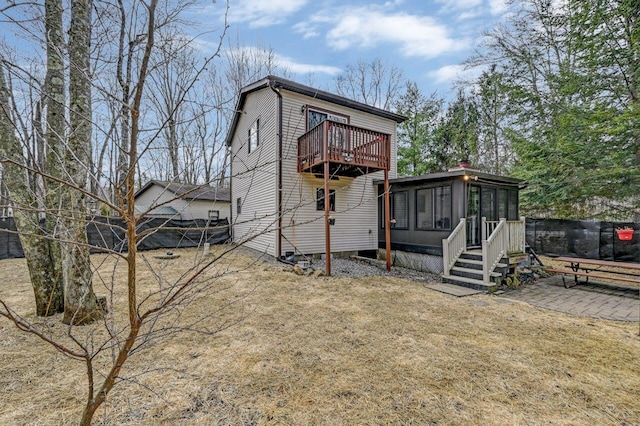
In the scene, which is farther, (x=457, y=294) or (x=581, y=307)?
(x=457, y=294)

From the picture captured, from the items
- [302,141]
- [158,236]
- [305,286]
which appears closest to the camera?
[305,286]

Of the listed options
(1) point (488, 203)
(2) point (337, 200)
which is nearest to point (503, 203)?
(1) point (488, 203)

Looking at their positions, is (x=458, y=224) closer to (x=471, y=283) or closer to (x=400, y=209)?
(x=471, y=283)

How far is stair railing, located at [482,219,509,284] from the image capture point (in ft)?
20.1

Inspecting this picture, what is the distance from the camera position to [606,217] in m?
10.2

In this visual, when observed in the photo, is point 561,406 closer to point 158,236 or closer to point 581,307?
point 581,307

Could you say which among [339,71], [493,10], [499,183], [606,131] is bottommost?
[499,183]

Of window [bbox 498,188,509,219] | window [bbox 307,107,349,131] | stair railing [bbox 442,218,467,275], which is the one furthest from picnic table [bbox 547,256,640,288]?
window [bbox 307,107,349,131]

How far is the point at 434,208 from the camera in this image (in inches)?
320

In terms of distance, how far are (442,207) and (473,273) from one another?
6.91 ft

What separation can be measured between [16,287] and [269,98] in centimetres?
764

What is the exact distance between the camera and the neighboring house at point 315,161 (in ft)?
26.0

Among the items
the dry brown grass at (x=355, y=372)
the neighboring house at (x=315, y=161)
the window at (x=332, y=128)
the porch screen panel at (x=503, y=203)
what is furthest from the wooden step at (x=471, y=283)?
the window at (x=332, y=128)

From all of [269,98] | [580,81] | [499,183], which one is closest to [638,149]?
[580,81]
